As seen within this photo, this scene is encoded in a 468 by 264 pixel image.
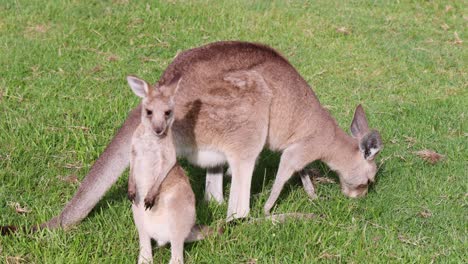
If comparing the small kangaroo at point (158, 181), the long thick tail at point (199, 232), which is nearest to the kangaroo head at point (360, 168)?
the long thick tail at point (199, 232)

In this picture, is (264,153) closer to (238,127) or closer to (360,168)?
(360,168)

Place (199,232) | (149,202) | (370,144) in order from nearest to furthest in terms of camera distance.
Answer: (149,202) < (199,232) < (370,144)

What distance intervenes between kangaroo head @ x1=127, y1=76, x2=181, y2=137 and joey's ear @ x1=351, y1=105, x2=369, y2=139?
1.91 m

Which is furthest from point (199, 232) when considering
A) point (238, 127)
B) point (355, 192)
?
point (355, 192)

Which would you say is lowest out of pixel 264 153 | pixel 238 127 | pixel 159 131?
pixel 264 153

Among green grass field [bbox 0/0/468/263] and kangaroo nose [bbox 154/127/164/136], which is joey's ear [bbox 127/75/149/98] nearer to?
kangaroo nose [bbox 154/127/164/136]

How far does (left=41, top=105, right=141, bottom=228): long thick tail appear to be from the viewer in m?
3.95

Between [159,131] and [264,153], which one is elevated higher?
[159,131]

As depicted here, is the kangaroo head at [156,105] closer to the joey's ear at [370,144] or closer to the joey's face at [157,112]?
the joey's face at [157,112]

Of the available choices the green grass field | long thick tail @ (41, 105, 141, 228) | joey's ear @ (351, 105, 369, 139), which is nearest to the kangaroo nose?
long thick tail @ (41, 105, 141, 228)

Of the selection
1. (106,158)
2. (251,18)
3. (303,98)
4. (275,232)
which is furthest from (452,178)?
(251,18)

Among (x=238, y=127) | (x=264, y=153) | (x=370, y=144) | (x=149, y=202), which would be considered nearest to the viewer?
(x=149, y=202)

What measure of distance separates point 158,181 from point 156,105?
382 millimetres

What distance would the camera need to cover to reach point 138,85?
3.56m
